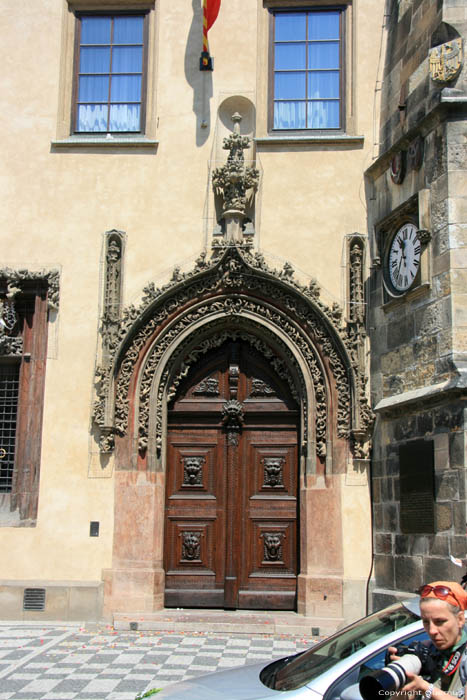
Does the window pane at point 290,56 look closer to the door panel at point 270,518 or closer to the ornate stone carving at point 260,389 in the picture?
the ornate stone carving at point 260,389

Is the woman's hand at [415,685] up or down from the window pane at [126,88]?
down

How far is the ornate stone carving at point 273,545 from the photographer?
11.1 m

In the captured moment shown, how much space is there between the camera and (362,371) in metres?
10.8

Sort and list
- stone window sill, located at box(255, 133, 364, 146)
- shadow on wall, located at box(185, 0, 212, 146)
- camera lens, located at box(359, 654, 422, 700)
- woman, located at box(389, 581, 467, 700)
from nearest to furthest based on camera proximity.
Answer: camera lens, located at box(359, 654, 422, 700)
woman, located at box(389, 581, 467, 700)
stone window sill, located at box(255, 133, 364, 146)
shadow on wall, located at box(185, 0, 212, 146)

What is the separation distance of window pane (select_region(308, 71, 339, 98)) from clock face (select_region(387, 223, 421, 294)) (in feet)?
8.99

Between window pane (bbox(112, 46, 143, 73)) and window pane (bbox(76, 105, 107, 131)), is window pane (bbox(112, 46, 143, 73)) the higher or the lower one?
the higher one

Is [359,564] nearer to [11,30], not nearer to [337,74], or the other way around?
[337,74]

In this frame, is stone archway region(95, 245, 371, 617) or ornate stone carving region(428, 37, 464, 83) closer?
ornate stone carving region(428, 37, 464, 83)

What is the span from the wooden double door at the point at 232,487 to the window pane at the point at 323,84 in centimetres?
386

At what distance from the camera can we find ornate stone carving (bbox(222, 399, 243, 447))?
446 inches

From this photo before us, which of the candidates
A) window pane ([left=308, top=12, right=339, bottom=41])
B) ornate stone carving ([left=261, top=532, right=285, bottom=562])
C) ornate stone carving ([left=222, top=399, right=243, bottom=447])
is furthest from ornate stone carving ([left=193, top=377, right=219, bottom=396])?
window pane ([left=308, top=12, right=339, bottom=41])

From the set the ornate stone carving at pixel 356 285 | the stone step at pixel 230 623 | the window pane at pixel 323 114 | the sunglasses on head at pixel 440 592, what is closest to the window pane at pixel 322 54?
the window pane at pixel 323 114

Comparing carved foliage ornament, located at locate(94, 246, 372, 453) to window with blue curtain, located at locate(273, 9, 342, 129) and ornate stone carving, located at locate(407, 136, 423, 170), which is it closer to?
ornate stone carving, located at locate(407, 136, 423, 170)

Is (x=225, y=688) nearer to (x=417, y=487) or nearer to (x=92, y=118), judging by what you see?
(x=417, y=487)
